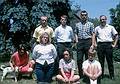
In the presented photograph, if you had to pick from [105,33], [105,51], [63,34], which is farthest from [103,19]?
[63,34]

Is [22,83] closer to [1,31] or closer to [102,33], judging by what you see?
→ [102,33]

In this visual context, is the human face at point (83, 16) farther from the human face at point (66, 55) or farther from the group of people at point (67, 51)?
the human face at point (66, 55)

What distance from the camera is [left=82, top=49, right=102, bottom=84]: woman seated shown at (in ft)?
35.0

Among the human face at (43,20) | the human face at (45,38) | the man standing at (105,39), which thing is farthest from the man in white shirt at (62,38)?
the human face at (45,38)

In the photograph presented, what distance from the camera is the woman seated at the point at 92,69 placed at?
1066cm

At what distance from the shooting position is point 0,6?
24891 mm

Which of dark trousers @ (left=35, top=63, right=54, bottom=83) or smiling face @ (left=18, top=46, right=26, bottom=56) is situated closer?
dark trousers @ (left=35, top=63, right=54, bottom=83)

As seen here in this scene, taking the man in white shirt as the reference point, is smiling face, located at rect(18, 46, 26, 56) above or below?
below

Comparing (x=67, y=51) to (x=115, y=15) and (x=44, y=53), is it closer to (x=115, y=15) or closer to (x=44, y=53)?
(x=44, y=53)

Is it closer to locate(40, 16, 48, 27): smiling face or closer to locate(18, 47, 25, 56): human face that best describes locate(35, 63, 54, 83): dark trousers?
locate(40, 16, 48, 27): smiling face

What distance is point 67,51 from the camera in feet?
34.5

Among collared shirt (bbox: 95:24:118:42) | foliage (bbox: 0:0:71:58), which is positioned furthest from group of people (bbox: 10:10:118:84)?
foliage (bbox: 0:0:71:58)

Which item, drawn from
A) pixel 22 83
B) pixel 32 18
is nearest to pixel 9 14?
pixel 32 18

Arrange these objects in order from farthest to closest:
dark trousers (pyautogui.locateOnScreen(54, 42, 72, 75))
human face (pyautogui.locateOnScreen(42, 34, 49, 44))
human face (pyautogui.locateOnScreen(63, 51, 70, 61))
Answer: dark trousers (pyautogui.locateOnScreen(54, 42, 72, 75)), human face (pyautogui.locateOnScreen(63, 51, 70, 61)), human face (pyautogui.locateOnScreen(42, 34, 49, 44))
